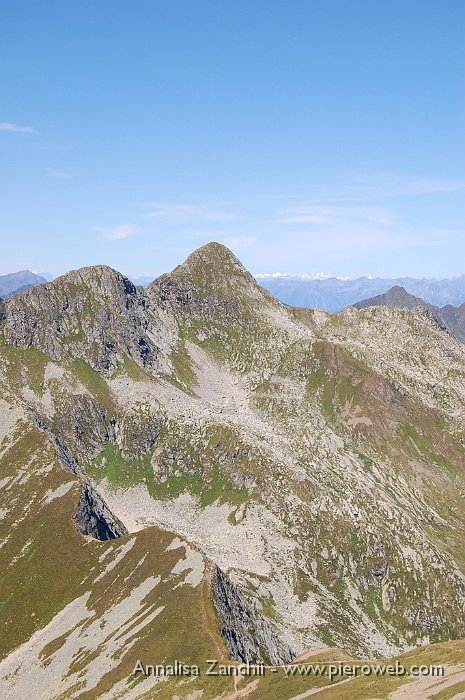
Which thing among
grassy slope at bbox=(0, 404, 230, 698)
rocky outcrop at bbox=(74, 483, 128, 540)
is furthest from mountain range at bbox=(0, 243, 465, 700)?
rocky outcrop at bbox=(74, 483, 128, 540)

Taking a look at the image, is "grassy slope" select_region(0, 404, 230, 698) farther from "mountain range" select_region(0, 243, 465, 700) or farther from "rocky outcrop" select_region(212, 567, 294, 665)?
"rocky outcrop" select_region(212, 567, 294, 665)

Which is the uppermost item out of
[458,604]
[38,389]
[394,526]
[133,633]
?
[38,389]

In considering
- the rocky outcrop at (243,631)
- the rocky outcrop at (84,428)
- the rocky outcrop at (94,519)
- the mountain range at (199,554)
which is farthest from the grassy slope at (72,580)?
the rocky outcrop at (84,428)

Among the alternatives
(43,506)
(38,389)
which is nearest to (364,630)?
(43,506)

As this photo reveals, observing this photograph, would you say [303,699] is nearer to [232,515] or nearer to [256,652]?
[256,652]

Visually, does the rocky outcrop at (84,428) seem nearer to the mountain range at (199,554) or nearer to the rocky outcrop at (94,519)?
the mountain range at (199,554)

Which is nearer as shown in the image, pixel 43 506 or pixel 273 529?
pixel 43 506
